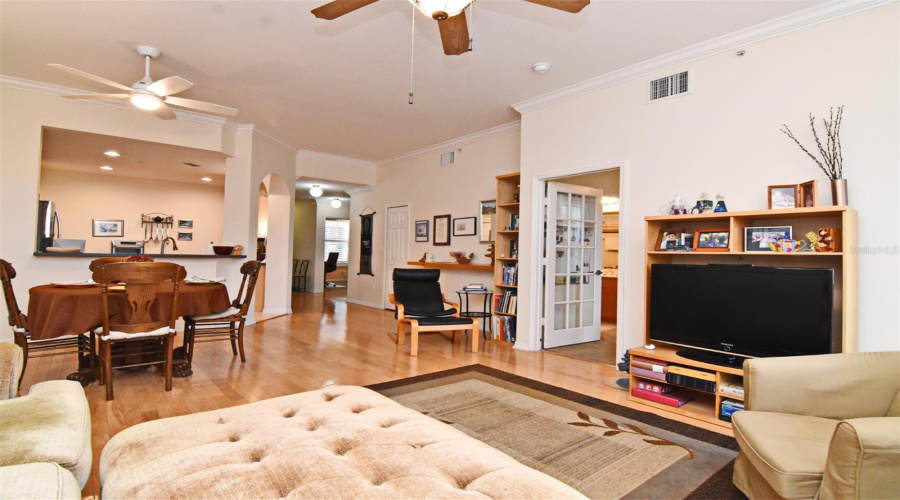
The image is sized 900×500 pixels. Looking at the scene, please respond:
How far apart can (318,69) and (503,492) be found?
4.26 meters

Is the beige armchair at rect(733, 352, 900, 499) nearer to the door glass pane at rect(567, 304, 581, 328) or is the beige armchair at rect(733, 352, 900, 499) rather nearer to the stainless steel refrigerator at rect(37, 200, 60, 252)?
the door glass pane at rect(567, 304, 581, 328)

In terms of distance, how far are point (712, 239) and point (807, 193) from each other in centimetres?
63

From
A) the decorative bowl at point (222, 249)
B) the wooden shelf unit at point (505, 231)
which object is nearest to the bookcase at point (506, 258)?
the wooden shelf unit at point (505, 231)

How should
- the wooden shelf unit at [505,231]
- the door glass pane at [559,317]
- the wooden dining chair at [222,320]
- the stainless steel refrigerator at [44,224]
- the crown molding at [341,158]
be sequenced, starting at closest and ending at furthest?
1. the wooden dining chair at [222,320]
2. the stainless steel refrigerator at [44,224]
3. the door glass pane at [559,317]
4. the wooden shelf unit at [505,231]
5. the crown molding at [341,158]

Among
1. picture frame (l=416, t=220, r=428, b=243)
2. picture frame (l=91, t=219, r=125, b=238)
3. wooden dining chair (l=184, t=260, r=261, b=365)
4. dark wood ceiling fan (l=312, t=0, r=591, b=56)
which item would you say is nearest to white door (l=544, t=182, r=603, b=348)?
dark wood ceiling fan (l=312, t=0, r=591, b=56)

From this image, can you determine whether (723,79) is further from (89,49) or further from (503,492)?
(89,49)

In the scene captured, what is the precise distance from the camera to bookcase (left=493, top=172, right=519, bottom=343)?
537 centimetres

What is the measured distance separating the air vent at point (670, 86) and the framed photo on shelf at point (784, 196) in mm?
1206

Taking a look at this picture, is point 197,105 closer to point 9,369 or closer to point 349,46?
point 349,46

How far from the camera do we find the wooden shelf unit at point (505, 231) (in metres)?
5.53

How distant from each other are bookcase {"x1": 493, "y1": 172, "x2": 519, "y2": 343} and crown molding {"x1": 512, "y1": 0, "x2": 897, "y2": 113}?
4.03 feet

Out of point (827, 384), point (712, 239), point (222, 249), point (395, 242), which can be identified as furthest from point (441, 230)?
point (827, 384)

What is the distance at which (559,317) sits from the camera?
5.11m

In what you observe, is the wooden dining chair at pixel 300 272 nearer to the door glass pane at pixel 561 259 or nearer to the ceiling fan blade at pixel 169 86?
the ceiling fan blade at pixel 169 86
